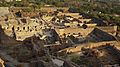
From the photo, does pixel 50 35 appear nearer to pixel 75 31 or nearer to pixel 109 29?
pixel 75 31

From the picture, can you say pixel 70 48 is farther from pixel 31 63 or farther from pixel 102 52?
pixel 31 63

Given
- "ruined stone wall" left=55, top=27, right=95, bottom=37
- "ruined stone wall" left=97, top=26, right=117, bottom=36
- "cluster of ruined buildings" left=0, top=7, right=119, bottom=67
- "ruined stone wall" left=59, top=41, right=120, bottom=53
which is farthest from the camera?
"ruined stone wall" left=97, top=26, right=117, bottom=36

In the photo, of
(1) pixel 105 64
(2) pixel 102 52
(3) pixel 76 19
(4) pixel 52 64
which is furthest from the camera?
(3) pixel 76 19

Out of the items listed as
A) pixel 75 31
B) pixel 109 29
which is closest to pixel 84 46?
pixel 75 31

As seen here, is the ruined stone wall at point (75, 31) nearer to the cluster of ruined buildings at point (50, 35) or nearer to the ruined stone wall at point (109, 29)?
the cluster of ruined buildings at point (50, 35)

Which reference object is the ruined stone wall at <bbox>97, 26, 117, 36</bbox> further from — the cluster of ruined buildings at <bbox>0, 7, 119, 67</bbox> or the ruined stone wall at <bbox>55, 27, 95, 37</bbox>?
the ruined stone wall at <bbox>55, 27, 95, 37</bbox>

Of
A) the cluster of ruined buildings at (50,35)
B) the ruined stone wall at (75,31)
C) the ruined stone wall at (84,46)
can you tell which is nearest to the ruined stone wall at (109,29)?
the cluster of ruined buildings at (50,35)

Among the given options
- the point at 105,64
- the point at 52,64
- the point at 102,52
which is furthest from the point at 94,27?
the point at 52,64

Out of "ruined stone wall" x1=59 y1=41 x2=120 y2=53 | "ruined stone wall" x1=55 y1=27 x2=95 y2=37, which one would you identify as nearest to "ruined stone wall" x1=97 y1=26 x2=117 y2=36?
"ruined stone wall" x1=55 y1=27 x2=95 y2=37

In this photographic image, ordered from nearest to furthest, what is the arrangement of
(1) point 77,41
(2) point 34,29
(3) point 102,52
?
(3) point 102,52 < (1) point 77,41 < (2) point 34,29
